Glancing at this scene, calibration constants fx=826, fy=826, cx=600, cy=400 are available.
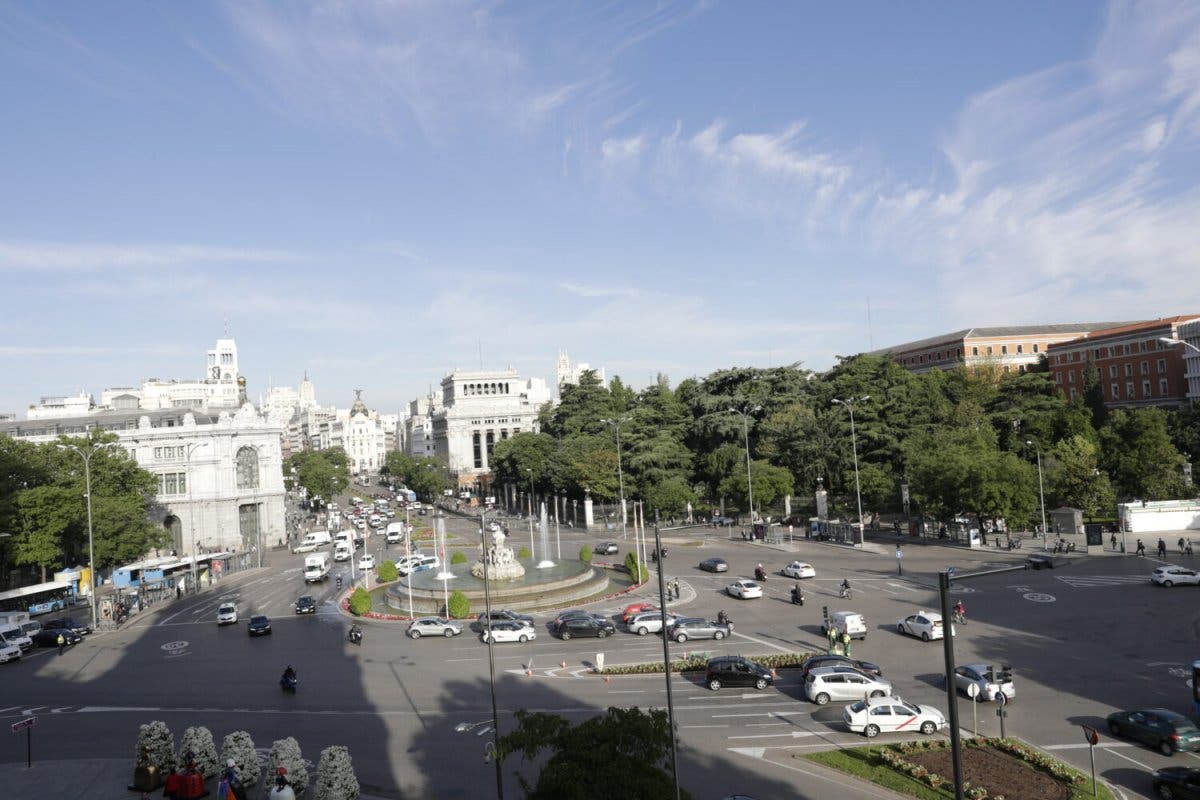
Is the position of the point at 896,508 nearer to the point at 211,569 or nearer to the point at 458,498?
the point at 211,569

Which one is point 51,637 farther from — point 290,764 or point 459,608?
point 290,764

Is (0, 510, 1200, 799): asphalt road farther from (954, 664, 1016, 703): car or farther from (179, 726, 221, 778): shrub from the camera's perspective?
(179, 726, 221, 778): shrub

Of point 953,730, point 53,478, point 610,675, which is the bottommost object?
point 610,675

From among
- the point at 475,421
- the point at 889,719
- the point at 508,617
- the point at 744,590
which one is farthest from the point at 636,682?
the point at 475,421

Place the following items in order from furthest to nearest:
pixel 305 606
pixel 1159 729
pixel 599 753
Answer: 1. pixel 305 606
2. pixel 1159 729
3. pixel 599 753

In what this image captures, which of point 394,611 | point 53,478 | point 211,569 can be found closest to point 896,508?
point 394,611

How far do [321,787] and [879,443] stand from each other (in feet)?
207

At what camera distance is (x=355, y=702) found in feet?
Result: 91.9

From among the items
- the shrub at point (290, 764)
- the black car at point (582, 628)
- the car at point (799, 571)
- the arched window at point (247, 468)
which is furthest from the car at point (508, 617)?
the arched window at point (247, 468)

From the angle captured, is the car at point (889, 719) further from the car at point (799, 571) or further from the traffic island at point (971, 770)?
the car at point (799, 571)

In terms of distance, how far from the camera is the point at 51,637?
41906 millimetres

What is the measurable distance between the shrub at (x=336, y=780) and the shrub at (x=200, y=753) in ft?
14.8

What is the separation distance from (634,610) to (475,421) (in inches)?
5226

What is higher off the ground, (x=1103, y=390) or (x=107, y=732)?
(x=1103, y=390)
